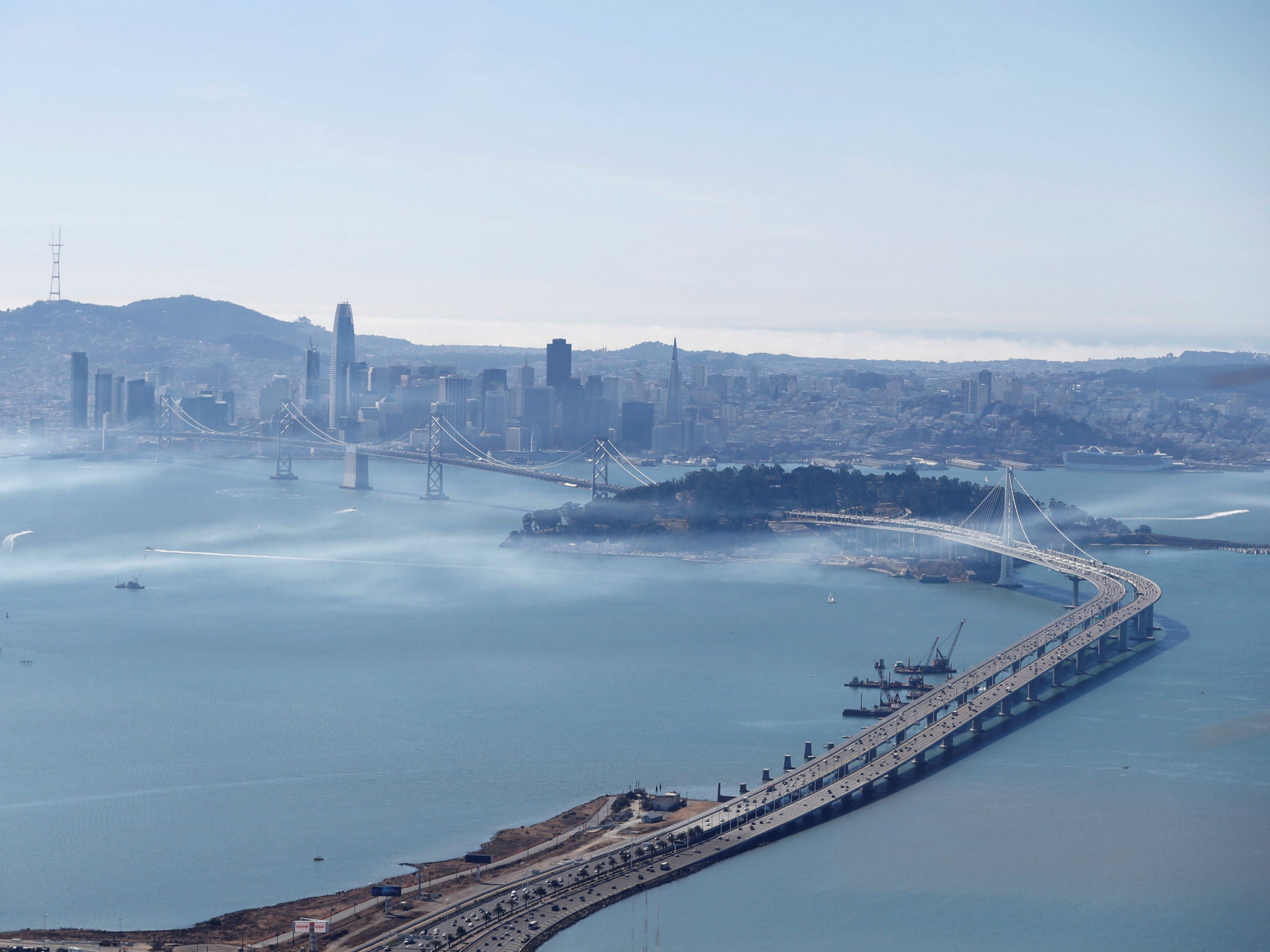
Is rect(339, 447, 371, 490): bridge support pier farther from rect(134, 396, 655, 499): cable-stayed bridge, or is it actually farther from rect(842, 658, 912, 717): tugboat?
rect(842, 658, 912, 717): tugboat

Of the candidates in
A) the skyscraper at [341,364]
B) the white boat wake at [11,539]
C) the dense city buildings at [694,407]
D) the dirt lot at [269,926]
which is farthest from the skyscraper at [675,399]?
the dirt lot at [269,926]

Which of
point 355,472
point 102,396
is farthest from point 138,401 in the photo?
point 355,472

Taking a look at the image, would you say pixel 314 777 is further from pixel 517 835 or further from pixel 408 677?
pixel 408 677

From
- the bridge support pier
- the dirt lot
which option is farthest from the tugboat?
the bridge support pier

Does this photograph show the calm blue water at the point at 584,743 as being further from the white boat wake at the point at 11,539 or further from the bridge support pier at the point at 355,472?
the bridge support pier at the point at 355,472

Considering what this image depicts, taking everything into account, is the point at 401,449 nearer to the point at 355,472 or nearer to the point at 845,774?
the point at 355,472

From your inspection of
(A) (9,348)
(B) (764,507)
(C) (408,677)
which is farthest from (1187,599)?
(A) (9,348)
